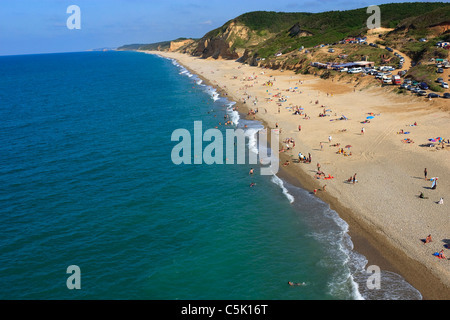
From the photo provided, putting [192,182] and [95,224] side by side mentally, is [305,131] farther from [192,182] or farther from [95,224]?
[95,224]

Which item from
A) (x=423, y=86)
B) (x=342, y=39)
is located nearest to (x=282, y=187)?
(x=423, y=86)

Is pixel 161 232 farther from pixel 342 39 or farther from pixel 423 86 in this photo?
pixel 342 39

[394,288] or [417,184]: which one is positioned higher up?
[417,184]

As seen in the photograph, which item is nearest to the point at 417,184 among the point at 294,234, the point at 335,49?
the point at 294,234

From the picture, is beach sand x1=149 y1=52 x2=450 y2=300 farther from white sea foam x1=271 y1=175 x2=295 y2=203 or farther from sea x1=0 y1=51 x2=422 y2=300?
sea x1=0 y1=51 x2=422 y2=300
